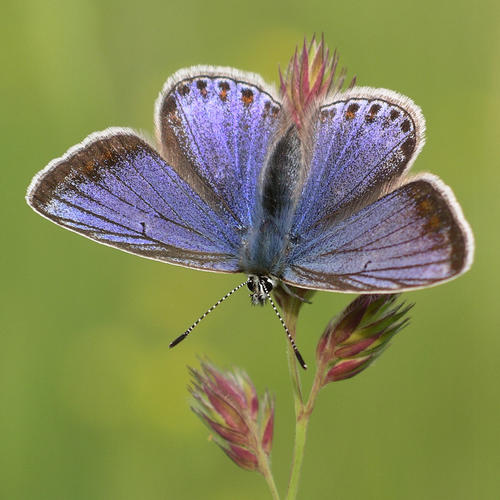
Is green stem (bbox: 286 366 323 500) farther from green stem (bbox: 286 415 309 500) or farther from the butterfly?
the butterfly

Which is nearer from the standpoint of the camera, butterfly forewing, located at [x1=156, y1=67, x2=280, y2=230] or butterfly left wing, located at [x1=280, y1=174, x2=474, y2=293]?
butterfly left wing, located at [x1=280, y1=174, x2=474, y2=293]

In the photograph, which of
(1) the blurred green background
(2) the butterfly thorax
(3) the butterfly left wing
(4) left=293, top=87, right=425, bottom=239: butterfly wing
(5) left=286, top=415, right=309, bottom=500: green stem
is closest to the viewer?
(3) the butterfly left wing

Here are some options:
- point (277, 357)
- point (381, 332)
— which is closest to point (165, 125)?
point (381, 332)

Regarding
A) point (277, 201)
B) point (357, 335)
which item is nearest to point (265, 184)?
point (277, 201)

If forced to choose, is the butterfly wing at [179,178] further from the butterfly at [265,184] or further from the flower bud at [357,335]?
the flower bud at [357,335]

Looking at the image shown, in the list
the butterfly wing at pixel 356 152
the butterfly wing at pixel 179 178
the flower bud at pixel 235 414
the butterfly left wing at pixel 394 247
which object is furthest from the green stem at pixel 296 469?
the butterfly wing at pixel 356 152

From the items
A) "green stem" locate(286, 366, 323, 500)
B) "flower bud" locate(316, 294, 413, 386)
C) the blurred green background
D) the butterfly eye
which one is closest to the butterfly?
the butterfly eye

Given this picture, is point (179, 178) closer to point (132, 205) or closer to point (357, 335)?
point (132, 205)
